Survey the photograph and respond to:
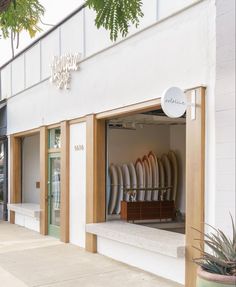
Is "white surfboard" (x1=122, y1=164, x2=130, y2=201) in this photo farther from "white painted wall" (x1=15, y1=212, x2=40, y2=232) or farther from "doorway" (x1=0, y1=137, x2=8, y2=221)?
"doorway" (x1=0, y1=137, x2=8, y2=221)

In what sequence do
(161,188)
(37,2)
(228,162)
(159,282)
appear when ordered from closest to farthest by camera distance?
(37,2) < (228,162) < (159,282) < (161,188)

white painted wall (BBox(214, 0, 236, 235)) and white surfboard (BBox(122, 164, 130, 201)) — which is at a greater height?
white painted wall (BBox(214, 0, 236, 235))

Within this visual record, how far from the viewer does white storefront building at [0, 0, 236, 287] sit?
6.72 meters

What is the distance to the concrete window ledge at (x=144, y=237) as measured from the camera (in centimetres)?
734

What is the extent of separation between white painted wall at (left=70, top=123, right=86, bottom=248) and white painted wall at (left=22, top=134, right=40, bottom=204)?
5.28m

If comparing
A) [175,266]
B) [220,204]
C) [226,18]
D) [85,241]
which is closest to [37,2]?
[226,18]

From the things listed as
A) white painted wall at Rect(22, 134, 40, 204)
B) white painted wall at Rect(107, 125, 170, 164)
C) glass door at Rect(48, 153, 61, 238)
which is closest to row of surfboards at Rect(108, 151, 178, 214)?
white painted wall at Rect(107, 125, 170, 164)

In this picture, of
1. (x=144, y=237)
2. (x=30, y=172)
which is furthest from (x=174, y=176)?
(x=144, y=237)

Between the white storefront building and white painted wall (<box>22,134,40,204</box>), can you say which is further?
white painted wall (<box>22,134,40,204</box>)

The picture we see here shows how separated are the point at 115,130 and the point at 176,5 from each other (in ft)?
21.4

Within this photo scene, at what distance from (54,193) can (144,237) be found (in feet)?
15.7

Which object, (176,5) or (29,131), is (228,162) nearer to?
(176,5)

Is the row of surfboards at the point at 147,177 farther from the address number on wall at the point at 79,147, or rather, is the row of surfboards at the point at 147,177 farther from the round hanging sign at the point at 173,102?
the round hanging sign at the point at 173,102

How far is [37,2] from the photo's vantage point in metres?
3.87
